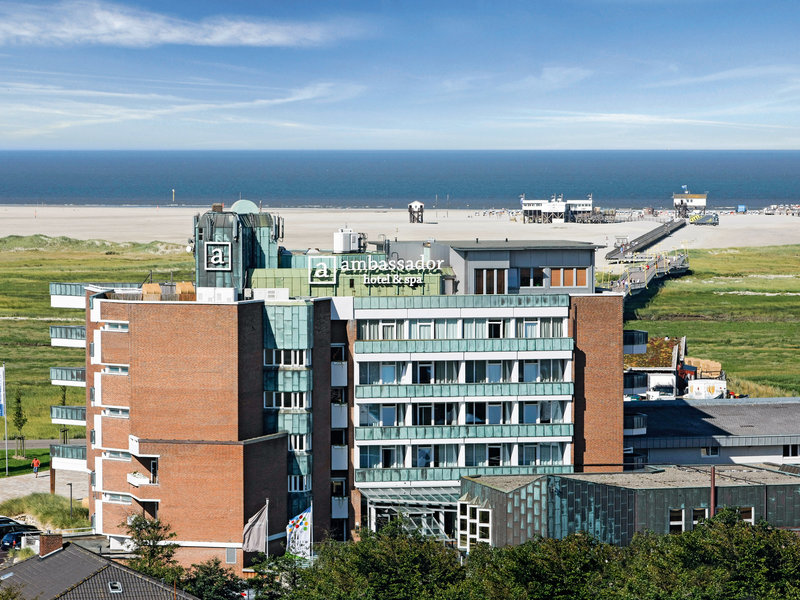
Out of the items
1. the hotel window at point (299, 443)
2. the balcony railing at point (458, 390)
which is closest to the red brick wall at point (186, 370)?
the hotel window at point (299, 443)

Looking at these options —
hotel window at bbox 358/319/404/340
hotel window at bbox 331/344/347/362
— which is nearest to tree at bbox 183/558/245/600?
hotel window at bbox 331/344/347/362

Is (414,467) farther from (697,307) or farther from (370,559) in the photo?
(697,307)

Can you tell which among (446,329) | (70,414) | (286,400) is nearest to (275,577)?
(286,400)

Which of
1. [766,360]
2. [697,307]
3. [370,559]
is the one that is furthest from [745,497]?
[697,307]

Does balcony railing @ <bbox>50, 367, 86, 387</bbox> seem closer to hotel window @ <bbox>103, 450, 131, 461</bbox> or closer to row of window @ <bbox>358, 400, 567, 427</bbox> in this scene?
hotel window @ <bbox>103, 450, 131, 461</bbox>

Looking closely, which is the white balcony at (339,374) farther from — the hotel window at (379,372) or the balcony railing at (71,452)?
the balcony railing at (71,452)

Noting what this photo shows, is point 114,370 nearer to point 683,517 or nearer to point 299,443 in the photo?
point 299,443

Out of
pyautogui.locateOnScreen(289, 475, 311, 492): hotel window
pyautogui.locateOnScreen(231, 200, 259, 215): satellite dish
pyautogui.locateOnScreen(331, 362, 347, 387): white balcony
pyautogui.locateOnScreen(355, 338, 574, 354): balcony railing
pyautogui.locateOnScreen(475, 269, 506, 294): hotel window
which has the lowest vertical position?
pyautogui.locateOnScreen(289, 475, 311, 492): hotel window
